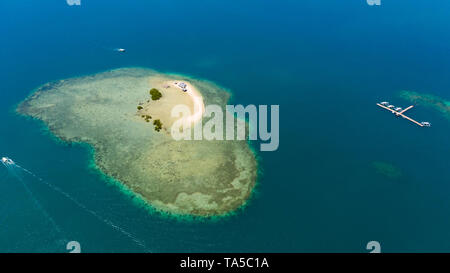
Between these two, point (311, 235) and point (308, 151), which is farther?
point (308, 151)

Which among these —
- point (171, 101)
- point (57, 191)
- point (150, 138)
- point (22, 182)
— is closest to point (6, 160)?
point (22, 182)

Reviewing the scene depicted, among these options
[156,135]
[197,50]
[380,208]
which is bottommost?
[380,208]

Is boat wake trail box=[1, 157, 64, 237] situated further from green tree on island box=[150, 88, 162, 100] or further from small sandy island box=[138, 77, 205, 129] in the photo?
green tree on island box=[150, 88, 162, 100]

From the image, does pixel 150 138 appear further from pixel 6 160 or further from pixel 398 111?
pixel 398 111

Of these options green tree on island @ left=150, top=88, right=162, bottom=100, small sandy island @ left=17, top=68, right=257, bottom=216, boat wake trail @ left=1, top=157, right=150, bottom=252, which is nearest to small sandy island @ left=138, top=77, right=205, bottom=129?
small sandy island @ left=17, top=68, right=257, bottom=216

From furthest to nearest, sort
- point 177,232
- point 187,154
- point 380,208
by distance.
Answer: point 187,154
point 380,208
point 177,232

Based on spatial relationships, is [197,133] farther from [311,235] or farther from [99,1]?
[99,1]

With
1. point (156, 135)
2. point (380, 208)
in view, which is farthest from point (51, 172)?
point (380, 208)
